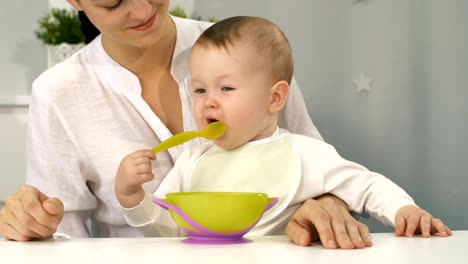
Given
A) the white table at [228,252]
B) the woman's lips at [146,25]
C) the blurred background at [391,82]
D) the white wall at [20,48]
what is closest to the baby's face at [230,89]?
the woman's lips at [146,25]

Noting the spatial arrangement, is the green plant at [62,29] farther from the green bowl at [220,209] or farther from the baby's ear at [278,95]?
the green bowl at [220,209]

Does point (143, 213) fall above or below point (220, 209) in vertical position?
below

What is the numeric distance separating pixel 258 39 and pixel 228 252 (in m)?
0.49

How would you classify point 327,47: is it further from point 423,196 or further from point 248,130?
point 248,130

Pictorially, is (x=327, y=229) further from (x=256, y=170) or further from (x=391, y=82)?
(x=391, y=82)

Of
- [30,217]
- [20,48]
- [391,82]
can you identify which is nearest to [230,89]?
[30,217]

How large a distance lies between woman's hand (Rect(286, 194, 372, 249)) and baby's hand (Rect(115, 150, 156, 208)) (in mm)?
244

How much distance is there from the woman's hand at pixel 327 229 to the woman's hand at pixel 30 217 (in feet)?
1.13

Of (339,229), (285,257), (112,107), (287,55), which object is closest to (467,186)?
(287,55)

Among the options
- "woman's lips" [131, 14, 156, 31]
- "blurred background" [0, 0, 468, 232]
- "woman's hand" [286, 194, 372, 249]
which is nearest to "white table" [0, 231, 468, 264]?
"woman's hand" [286, 194, 372, 249]

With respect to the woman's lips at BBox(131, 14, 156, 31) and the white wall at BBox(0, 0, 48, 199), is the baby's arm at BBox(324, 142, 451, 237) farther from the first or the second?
the white wall at BBox(0, 0, 48, 199)

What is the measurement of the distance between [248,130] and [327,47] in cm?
88

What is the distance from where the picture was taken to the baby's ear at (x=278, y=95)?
122cm

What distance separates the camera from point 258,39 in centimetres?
120
